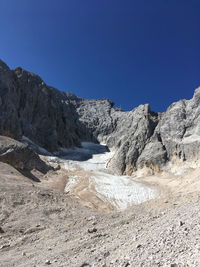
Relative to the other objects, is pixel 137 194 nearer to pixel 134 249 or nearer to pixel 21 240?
pixel 21 240

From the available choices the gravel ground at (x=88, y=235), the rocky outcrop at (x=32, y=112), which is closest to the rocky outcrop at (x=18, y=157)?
the gravel ground at (x=88, y=235)

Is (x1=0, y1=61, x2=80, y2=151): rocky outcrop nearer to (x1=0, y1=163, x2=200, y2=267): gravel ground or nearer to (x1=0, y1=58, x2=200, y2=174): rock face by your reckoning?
(x1=0, y1=58, x2=200, y2=174): rock face

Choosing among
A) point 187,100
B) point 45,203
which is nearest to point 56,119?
point 187,100

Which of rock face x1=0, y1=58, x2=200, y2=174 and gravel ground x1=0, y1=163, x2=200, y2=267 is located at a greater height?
rock face x1=0, y1=58, x2=200, y2=174

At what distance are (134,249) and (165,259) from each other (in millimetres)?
1225

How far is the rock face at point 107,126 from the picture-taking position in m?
42.0

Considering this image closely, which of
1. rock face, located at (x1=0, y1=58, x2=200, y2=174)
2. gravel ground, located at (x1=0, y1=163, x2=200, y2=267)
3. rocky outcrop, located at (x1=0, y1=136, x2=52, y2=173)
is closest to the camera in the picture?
gravel ground, located at (x1=0, y1=163, x2=200, y2=267)

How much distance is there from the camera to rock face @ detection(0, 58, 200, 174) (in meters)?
42.0

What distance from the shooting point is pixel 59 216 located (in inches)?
447

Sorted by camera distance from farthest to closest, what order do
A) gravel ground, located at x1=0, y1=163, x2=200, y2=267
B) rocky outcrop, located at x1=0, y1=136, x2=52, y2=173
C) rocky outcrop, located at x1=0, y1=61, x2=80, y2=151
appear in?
rocky outcrop, located at x1=0, y1=61, x2=80, y2=151 → rocky outcrop, located at x1=0, y1=136, x2=52, y2=173 → gravel ground, located at x1=0, y1=163, x2=200, y2=267

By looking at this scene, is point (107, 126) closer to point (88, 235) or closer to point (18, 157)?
point (18, 157)

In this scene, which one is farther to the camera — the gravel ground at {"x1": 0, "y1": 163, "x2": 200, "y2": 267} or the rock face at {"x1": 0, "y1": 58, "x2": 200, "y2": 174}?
the rock face at {"x1": 0, "y1": 58, "x2": 200, "y2": 174}

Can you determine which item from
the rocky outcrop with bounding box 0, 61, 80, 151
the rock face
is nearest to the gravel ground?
the rock face

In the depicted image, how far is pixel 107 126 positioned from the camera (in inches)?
4318
